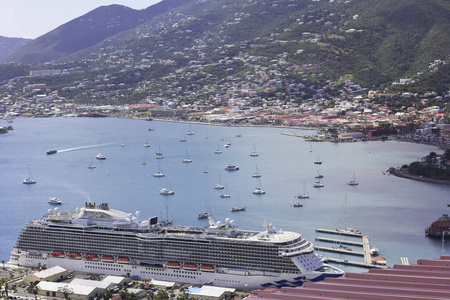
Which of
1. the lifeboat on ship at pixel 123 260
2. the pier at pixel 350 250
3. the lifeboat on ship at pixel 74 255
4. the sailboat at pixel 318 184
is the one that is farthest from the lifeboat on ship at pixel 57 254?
the sailboat at pixel 318 184

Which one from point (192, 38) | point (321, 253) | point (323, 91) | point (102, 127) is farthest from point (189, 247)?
point (192, 38)

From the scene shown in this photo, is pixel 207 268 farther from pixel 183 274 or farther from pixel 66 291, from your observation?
pixel 66 291

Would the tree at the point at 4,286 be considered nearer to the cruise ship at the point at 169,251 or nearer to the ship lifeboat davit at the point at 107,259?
the cruise ship at the point at 169,251

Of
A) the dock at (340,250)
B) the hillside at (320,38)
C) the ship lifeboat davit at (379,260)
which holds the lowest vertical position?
the dock at (340,250)

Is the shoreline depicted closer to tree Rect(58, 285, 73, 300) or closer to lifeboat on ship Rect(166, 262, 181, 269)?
lifeboat on ship Rect(166, 262, 181, 269)

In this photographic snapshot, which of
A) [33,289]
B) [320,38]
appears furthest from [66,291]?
[320,38]

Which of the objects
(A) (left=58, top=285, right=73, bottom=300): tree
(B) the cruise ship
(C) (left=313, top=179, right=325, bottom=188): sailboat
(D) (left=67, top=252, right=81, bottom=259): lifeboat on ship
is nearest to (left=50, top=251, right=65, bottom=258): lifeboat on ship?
(B) the cruise ship

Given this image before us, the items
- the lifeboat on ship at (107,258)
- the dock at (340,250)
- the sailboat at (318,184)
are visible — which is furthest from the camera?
the sailboat at (318,184)
